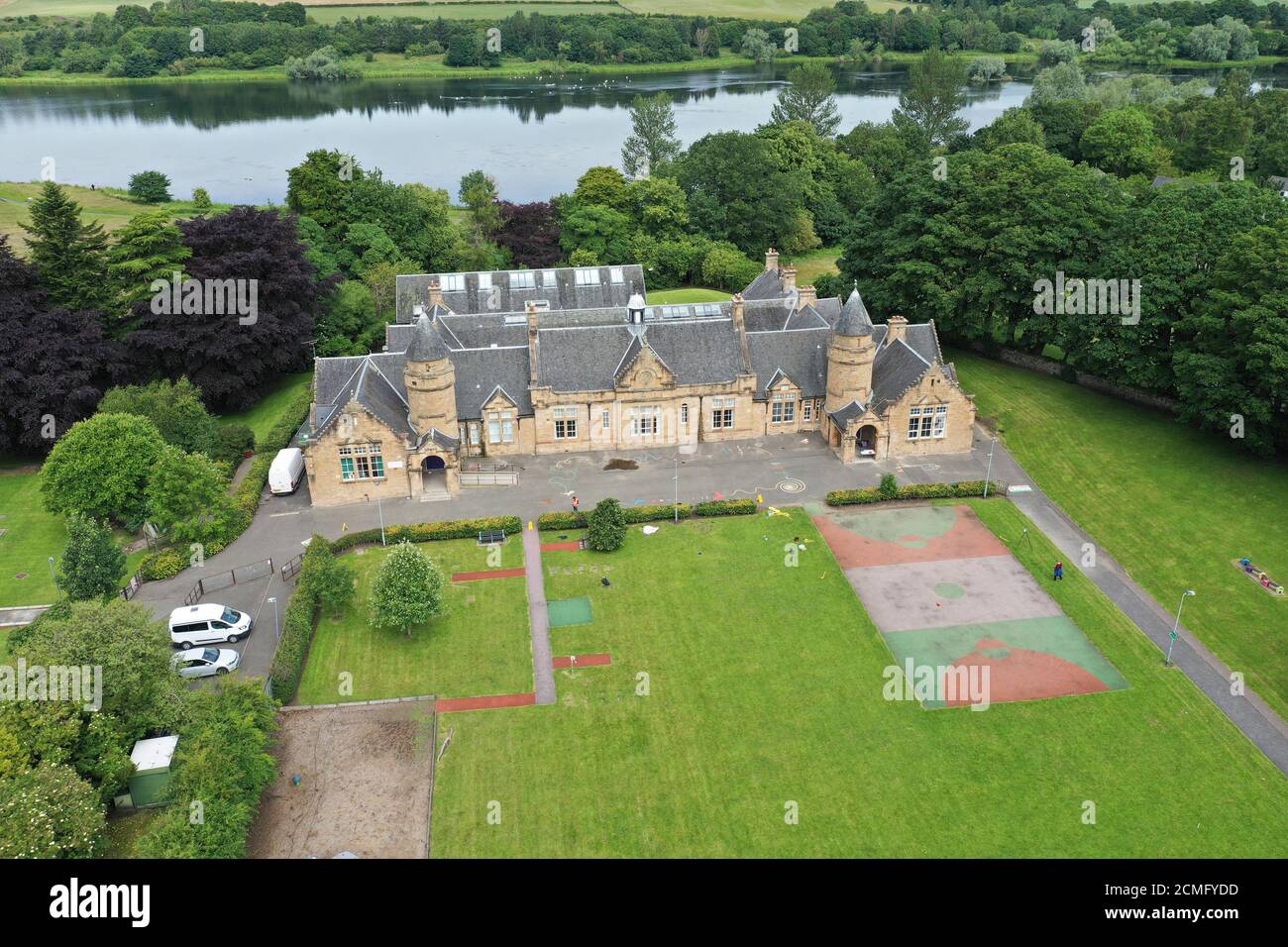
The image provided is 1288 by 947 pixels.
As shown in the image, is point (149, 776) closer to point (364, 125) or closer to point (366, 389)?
point (366, 389)

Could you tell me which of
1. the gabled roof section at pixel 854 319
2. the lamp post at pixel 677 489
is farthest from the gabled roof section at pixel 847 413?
the lamp post at pixel 677 489

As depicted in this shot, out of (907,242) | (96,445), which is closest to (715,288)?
(907,242)

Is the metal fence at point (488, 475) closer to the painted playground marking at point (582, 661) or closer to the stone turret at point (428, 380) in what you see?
the stone turret at point (428, 380)

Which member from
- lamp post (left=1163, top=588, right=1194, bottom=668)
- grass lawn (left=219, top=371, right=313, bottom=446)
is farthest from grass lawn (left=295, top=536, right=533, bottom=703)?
lamp post (left=1163, top=588, right=1194, bottom=668)

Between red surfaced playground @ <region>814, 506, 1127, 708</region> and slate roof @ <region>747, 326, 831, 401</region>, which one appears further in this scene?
slate roof @ <region>747, 326, 831, 401</region>

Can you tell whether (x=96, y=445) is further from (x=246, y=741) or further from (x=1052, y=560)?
(x=1052, y=560)

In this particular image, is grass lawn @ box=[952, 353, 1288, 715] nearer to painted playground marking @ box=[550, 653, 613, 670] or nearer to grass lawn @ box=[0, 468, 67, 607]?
painted playground marking @ box=[550, 653, 613, 670]
